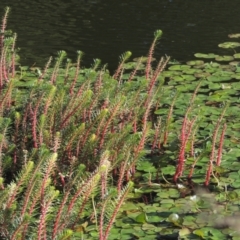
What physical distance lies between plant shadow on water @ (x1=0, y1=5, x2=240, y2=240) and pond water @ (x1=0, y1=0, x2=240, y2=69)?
6.57ft

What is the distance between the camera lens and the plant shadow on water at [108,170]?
255cm

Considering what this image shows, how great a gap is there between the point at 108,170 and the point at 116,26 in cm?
436

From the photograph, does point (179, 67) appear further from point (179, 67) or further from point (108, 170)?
point (108, 170)

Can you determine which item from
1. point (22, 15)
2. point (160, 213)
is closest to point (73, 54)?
point (22, 15)

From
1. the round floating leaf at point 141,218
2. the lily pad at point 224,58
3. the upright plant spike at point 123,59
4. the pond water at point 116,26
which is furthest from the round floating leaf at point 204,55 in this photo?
the round floating leaf at point 141,218

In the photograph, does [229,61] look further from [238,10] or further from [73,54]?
[238,10]

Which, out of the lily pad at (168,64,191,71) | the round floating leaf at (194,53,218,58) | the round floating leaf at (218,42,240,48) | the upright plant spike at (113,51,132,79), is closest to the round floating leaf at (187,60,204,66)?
the lily pad at (168,64,191,71)

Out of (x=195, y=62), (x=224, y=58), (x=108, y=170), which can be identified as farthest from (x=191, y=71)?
(x=108, y=170)

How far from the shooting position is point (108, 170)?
9.78ft

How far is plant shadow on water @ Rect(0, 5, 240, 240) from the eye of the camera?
255 cm

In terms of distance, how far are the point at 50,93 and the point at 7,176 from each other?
54 cm

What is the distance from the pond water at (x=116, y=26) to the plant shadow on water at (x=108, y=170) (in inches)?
78.9

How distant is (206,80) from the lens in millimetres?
4984

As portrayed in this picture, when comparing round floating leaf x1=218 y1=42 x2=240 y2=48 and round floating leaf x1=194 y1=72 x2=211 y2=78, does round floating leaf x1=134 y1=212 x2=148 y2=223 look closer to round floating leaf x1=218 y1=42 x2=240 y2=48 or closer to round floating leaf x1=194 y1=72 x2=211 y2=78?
round floating leaf x1=194 y1=72 x2=211 y2=78
